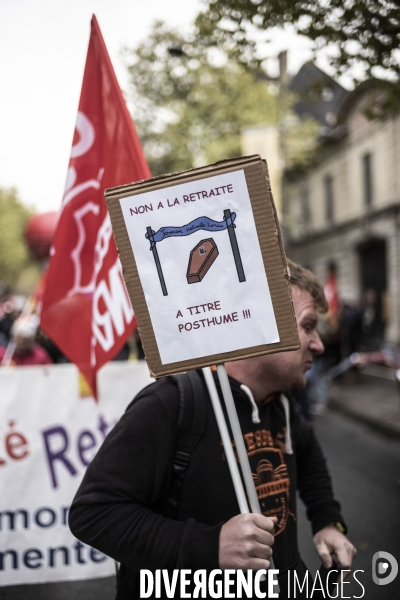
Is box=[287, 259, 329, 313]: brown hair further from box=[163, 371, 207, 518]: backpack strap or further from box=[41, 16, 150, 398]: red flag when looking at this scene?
box=[41, 16, 150, 398]: red flag

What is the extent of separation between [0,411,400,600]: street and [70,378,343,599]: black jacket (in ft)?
4.01

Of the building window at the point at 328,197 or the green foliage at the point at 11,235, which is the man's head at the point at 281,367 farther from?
the green foliage at the point at 11,235

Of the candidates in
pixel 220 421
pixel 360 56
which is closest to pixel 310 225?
pixel 360 56

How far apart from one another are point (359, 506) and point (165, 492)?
351 centimetres

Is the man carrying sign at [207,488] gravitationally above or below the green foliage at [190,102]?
below

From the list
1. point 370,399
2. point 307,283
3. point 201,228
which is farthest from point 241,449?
point 370,399

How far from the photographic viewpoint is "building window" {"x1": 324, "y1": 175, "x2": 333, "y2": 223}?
24281mm

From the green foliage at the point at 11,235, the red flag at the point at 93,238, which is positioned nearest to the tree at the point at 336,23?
the red flag at the point at 93,238

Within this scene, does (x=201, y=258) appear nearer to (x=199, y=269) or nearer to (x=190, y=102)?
(x=199, y=269)

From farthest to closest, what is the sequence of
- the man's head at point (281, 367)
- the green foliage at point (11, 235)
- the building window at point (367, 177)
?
the green foliage at point (11, 235)
the building window at point (367, 177)
the man's head at point (281, 367)

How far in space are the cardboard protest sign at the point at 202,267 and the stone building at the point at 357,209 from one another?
46.7 feet

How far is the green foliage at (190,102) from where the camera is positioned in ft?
70.5

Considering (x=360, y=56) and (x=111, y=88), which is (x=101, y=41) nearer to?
(x=111, y=88)

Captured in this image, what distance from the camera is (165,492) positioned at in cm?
174
